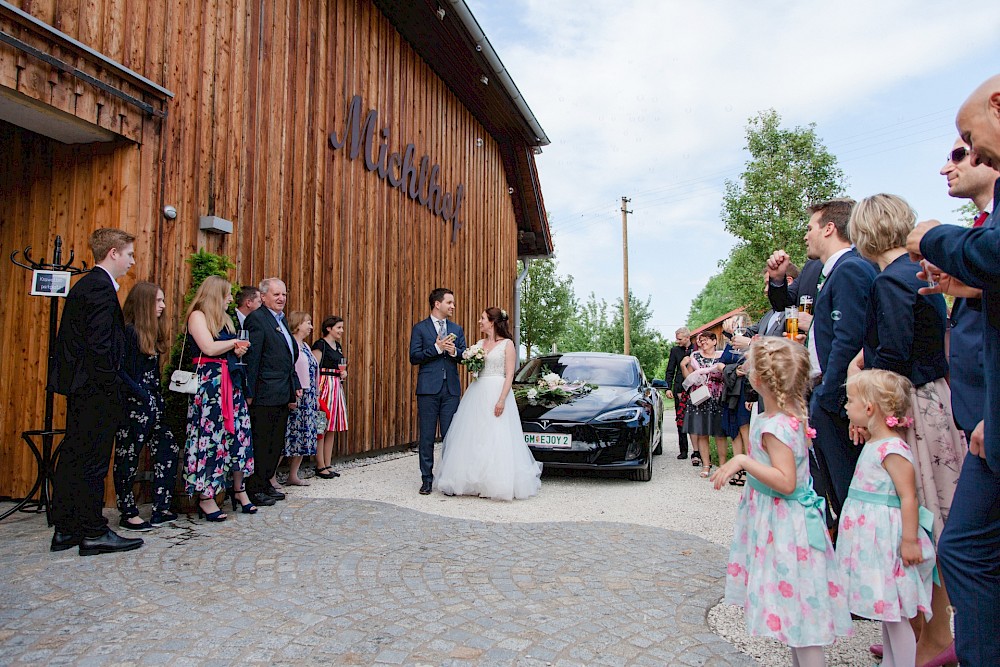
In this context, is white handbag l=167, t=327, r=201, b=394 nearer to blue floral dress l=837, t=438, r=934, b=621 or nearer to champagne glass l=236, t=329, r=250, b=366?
champagne glass l=236, t=329, r=250, b=366

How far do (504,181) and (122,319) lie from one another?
12.0 meters

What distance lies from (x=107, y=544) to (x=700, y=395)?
598cm

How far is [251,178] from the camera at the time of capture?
6.81 m

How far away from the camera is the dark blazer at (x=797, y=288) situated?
4012 millimetres

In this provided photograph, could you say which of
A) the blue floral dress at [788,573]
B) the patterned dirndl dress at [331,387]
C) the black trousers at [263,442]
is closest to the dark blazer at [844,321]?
the blue floral dress at [788,573]

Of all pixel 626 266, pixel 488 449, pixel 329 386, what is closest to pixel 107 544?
pixel 488 449

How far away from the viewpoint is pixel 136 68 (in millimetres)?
5348

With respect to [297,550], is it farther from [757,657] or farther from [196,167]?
[196,167]

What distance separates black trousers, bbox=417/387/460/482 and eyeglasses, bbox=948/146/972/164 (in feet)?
16.3

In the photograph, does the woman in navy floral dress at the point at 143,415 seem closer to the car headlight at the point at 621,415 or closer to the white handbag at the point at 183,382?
the white handbag at the point at 183,382

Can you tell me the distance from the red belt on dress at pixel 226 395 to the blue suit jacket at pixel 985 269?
185 inches

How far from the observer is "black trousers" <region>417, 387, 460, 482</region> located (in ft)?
21.2

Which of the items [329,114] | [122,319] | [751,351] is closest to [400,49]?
[329,114]

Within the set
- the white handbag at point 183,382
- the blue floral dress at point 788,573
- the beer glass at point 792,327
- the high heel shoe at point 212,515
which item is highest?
the beer glass at point 792,327
